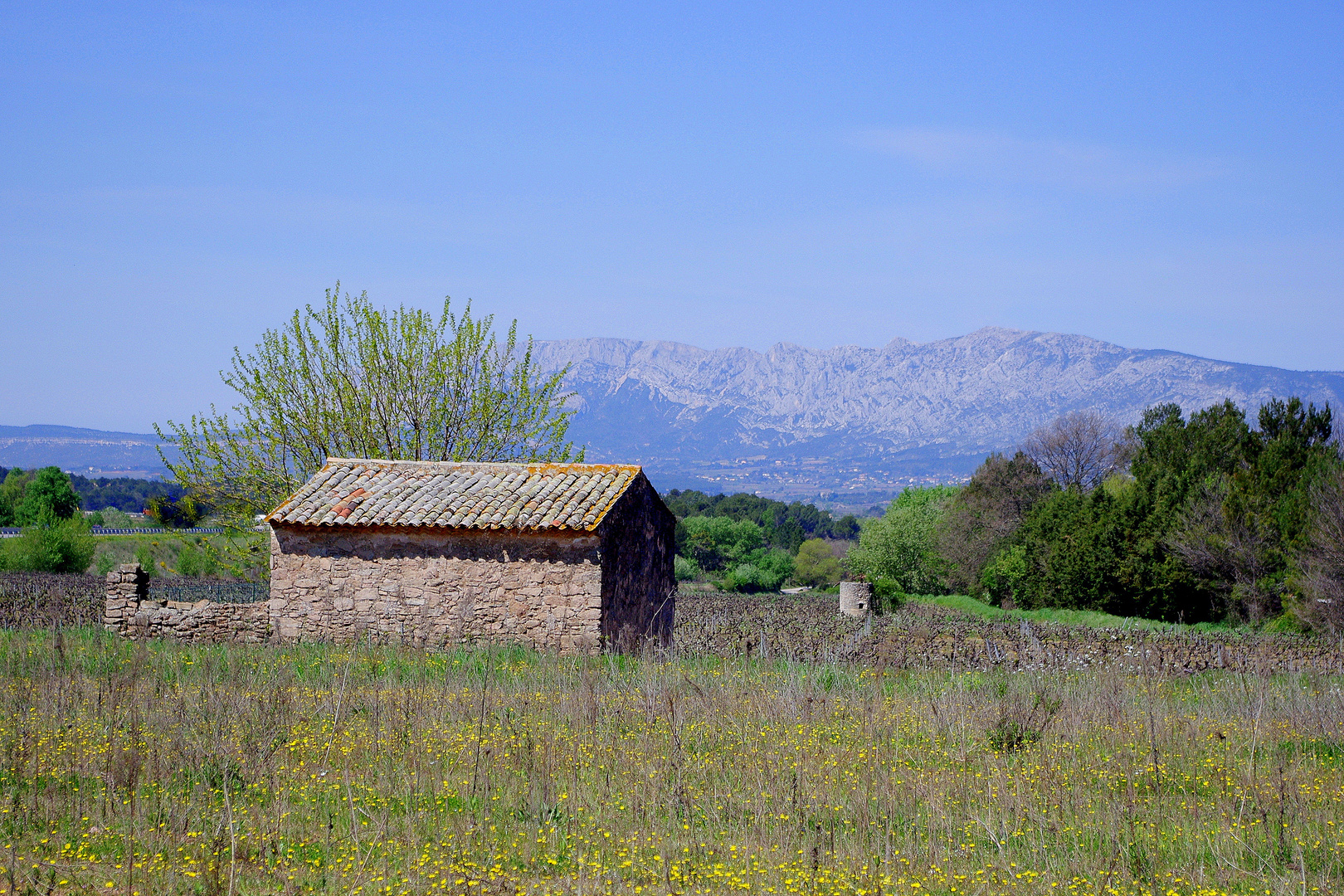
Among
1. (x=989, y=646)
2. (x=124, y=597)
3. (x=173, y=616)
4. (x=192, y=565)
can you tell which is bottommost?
(x=192, y=565)

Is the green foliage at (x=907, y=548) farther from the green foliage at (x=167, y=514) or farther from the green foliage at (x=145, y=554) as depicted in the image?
the green foliage at (x=167, y=514)

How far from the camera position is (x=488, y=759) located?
7504 millimetres

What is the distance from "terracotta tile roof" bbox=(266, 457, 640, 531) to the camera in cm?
1639

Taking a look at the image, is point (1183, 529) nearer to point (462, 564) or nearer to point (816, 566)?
point (462, 564)

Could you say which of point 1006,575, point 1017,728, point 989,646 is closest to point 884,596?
point 1006,575

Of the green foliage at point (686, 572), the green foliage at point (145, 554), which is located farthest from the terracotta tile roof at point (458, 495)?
the green foliage at point (686, 572)

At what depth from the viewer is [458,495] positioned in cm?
1736

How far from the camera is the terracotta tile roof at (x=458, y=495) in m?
16.4

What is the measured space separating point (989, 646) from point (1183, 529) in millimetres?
23041

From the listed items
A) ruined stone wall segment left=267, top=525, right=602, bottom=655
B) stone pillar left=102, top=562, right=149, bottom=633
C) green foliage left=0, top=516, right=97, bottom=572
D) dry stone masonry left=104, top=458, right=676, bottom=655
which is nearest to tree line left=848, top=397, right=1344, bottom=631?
dry stone masonry left=104, top=458, right=676, bottom=655

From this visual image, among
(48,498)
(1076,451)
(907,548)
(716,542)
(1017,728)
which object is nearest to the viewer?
(1017,728)

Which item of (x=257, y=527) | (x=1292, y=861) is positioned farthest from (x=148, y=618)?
(x=1292, y=861)

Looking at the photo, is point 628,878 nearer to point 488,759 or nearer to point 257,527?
point 488,759

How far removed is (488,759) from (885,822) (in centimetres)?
298
